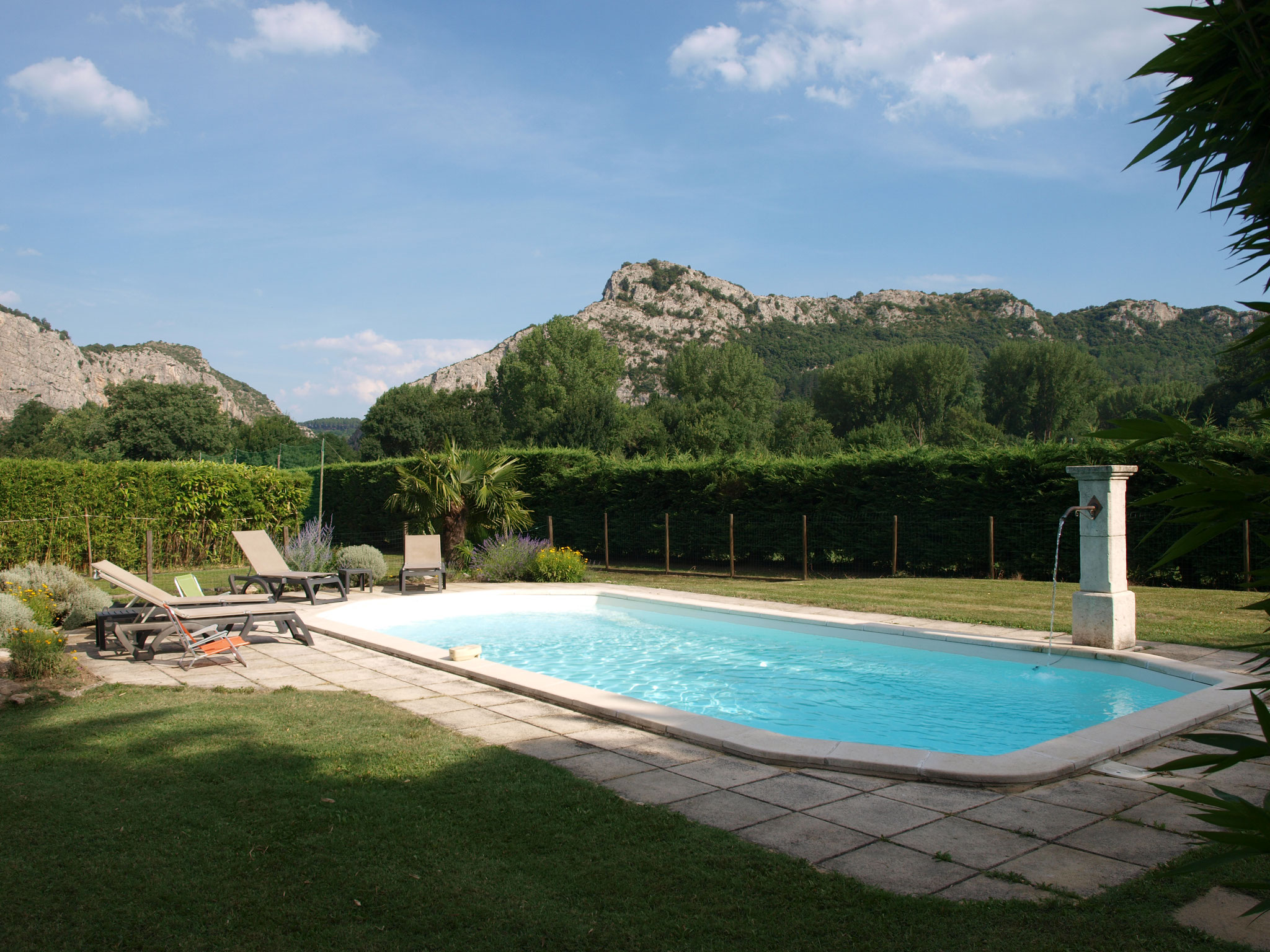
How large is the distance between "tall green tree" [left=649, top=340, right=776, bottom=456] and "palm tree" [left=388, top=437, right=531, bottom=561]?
38.5 metres

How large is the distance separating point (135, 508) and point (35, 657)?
11.6 metres

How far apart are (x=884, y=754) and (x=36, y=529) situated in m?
16.1

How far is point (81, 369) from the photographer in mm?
76375

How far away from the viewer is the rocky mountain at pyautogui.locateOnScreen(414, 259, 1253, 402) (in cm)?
6347

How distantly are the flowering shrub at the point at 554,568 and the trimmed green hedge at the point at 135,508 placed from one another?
736 cm

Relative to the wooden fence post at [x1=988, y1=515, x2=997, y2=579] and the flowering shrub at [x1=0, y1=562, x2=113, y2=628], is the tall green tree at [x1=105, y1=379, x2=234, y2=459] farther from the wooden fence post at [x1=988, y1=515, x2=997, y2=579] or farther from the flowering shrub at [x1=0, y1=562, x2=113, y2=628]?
the wooden fence post at [x1=988, y1=515, x2=997, y2=579]

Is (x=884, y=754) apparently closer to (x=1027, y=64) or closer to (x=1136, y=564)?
(x=1027, y=64)

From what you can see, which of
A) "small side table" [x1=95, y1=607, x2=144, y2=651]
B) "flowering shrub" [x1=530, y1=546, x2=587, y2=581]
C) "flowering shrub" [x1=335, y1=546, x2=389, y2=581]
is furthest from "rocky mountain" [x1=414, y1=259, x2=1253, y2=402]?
"small side table" [x1=95, y1=607, x2=144, y2=651]

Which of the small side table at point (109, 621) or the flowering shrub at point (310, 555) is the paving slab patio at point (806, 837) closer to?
the small side table at point (109, 621)

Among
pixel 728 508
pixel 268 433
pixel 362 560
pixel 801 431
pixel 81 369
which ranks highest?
pixel 81 369

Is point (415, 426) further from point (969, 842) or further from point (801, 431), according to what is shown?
point (969, 842)

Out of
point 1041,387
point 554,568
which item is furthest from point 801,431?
point 554,568

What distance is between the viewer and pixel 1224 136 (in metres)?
1.36

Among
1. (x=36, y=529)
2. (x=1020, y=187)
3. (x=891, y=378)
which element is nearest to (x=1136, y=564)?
(x=1020, y=187)
